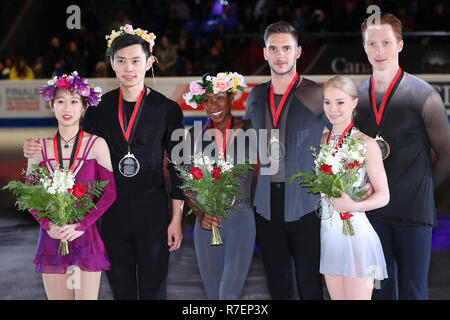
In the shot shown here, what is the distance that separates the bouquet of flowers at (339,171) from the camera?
155 inches

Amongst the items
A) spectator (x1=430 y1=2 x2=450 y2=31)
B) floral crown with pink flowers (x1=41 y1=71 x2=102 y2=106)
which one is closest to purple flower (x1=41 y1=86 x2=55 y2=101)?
floral crown with pink flowers (x1=41 y1=71 x2=102 y2=106)

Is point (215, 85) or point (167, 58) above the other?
point (167, 58)

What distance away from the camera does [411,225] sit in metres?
4.33

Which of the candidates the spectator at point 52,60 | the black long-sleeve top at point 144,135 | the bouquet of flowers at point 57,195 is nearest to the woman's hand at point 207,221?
the black long-sleeve top at point 144,135

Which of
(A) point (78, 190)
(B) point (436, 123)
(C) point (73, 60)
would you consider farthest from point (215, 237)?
(C) point (73, 60)

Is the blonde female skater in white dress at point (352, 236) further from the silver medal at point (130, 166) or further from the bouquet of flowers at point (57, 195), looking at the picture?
the bouquet of flowers at point (57, 195)

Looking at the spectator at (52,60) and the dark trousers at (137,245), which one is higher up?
the spectator at (52,60)

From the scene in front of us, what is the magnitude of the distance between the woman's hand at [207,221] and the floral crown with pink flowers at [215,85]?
73 cm

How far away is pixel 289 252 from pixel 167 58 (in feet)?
36.5

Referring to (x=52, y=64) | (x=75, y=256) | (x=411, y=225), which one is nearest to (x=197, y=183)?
(x=75, y=256)

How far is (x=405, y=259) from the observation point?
433cm

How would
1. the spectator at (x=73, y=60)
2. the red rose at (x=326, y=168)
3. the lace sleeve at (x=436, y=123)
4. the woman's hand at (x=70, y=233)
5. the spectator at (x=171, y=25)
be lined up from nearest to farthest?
the red rose at (x=326, y=168), the woman's hand at (x=70, y=233), the lace sleeve at (x=436, y=123), the spectator at (x=73, y=60), the spectator at (x=171, y=25)

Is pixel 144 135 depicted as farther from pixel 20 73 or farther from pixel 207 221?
pixel 20 73

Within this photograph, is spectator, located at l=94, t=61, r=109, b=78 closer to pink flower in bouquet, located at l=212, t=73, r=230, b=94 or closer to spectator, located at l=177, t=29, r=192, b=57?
spectator, located at l=177, t=29, r=192, b=57
